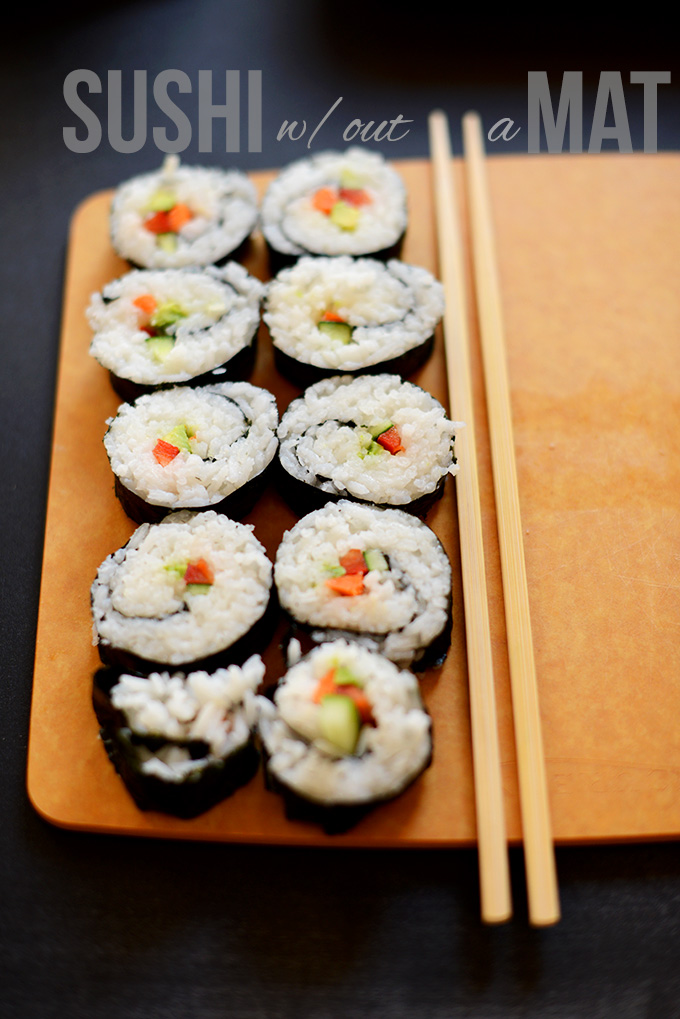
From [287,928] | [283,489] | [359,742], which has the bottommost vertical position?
[287,928]

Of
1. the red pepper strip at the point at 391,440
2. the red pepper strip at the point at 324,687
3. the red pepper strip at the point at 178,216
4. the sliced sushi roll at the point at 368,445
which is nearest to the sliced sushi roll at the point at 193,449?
the sliced sushi roll at the point at 368,445

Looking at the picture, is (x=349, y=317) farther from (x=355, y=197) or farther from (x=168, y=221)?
(x=168, y=221)

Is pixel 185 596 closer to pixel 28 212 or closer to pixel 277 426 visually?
pixel 277 426

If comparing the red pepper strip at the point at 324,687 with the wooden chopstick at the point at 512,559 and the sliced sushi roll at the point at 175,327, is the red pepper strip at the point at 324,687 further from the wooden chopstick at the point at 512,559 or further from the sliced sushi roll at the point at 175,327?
the sliced sushi roll at the point at 175,327

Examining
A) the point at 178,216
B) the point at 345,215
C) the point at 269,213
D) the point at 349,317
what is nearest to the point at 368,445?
the point at 349,317

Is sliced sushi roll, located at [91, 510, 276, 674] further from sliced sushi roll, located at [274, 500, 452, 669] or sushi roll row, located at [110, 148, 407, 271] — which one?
sushi roll row, located at [110, 148, 407, 271]
